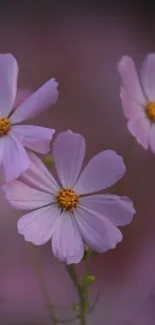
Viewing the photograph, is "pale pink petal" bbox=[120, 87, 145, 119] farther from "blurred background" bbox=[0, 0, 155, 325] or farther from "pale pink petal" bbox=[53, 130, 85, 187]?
"blurred background" bbox=[0, 0, 155, 325]

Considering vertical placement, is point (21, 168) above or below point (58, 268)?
above

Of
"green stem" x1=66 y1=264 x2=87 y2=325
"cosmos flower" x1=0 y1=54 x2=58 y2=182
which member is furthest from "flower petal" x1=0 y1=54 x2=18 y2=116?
"green stem" x1=66 y1=264 x2=87 y2=325

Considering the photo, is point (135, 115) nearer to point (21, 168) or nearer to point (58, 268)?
point (21, 168)

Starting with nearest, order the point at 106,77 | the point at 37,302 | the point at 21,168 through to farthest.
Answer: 1. the point at 21,168
2. the point at 37,302
3. the point at 106,77

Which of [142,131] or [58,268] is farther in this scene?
[58,268]

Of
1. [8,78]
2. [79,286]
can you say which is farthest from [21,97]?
[79,286]

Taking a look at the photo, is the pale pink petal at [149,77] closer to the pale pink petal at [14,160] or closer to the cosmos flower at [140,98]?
the cosmos flower at [140,98]

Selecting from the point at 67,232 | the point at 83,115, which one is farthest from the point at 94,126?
the point at 67,232

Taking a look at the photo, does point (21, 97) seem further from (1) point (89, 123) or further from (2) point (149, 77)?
(1) point (89, 123)

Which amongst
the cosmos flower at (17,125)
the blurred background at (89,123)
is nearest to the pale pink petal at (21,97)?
the cosmos flower at (17,125)
